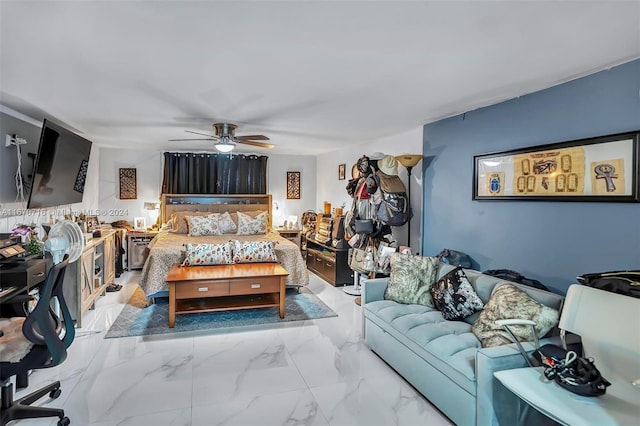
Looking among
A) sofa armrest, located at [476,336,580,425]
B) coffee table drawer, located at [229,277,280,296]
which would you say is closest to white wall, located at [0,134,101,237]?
coffee table drawer, located at [229,277,280,296]

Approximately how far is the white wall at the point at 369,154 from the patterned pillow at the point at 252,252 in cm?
171

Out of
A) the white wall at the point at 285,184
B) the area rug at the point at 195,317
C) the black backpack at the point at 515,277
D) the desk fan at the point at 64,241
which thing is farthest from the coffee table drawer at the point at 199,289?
the white wall at the point at 285,184

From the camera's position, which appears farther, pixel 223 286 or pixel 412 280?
pixel 223 286

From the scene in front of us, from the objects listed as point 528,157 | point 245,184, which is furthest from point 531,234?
point 245,184

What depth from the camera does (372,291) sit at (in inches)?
135

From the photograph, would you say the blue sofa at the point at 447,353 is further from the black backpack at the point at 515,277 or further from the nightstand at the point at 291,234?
the nightstand at the point at 291,234

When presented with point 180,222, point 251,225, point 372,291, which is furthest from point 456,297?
point 180,222

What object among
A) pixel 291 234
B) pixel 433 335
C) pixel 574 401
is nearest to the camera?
pixel 574 401

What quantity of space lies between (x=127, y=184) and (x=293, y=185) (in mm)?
3113

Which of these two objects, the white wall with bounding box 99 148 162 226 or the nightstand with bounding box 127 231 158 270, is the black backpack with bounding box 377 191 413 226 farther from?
the white wall with bounding box 99 148 162 226

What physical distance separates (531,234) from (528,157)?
0.63m

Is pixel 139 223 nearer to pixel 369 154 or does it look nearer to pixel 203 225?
pixel 203 225

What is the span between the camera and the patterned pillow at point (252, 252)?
15.0 ft

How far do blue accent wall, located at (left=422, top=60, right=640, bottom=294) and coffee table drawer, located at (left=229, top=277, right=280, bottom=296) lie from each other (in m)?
1.85
